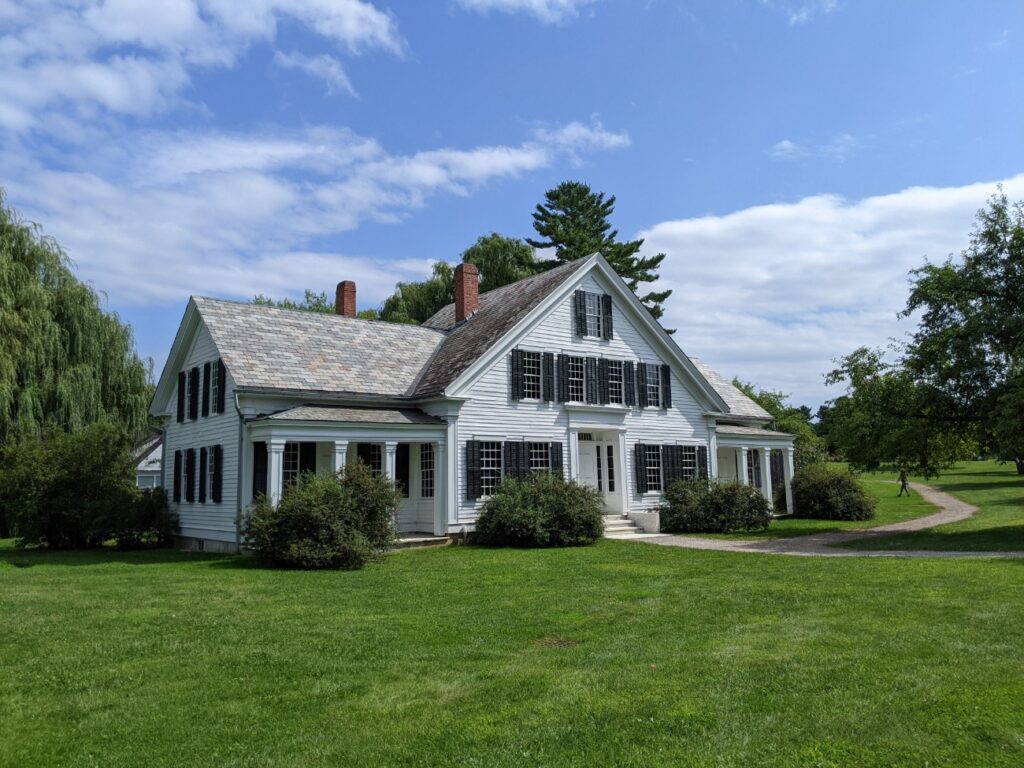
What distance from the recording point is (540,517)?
19.2 m

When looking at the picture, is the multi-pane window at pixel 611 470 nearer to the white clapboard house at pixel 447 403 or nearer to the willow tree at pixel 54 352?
the white clapboard house at pixel 447 403

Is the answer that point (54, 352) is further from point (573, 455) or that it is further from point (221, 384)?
point (573, 455)

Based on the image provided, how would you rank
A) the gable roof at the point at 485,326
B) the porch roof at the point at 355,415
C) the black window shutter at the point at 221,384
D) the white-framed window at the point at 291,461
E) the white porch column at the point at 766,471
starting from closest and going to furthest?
1. the porch roof at the point at 355,415
2. the white-framed window at the point at 291,461
3. the black window shutter at the point at 221,384
4. the gable roof at the point at 485,326
5. the white porch column at the point at 766,471

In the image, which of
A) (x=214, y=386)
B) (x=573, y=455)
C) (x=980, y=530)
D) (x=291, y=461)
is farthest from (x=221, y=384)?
(x=980, y=530)

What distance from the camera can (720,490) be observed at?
23.6 metres

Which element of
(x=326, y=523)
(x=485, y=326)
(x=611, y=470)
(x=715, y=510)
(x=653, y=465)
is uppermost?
(x=485, y=326)

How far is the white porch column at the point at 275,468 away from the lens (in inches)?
700

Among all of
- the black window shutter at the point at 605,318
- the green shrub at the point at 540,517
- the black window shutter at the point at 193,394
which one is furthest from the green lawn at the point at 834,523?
the black window shutter at the point at 193,394

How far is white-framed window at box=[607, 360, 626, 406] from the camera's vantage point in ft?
78.6

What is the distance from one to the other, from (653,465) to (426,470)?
7362 mm

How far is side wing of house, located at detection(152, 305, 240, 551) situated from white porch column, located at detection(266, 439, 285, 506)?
1804 mm

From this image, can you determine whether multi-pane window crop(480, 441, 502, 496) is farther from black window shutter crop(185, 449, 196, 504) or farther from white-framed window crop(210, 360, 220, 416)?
black window shutter crop(185, 449, 196, 504)

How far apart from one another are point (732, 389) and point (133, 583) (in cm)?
2358

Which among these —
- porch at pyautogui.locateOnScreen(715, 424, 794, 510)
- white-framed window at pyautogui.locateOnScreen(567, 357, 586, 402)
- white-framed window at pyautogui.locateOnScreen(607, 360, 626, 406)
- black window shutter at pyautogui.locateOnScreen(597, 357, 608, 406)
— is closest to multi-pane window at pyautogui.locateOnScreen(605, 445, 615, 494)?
white-framed window at pyautogui.locateOnScreen(607, 360, 626, 406)
